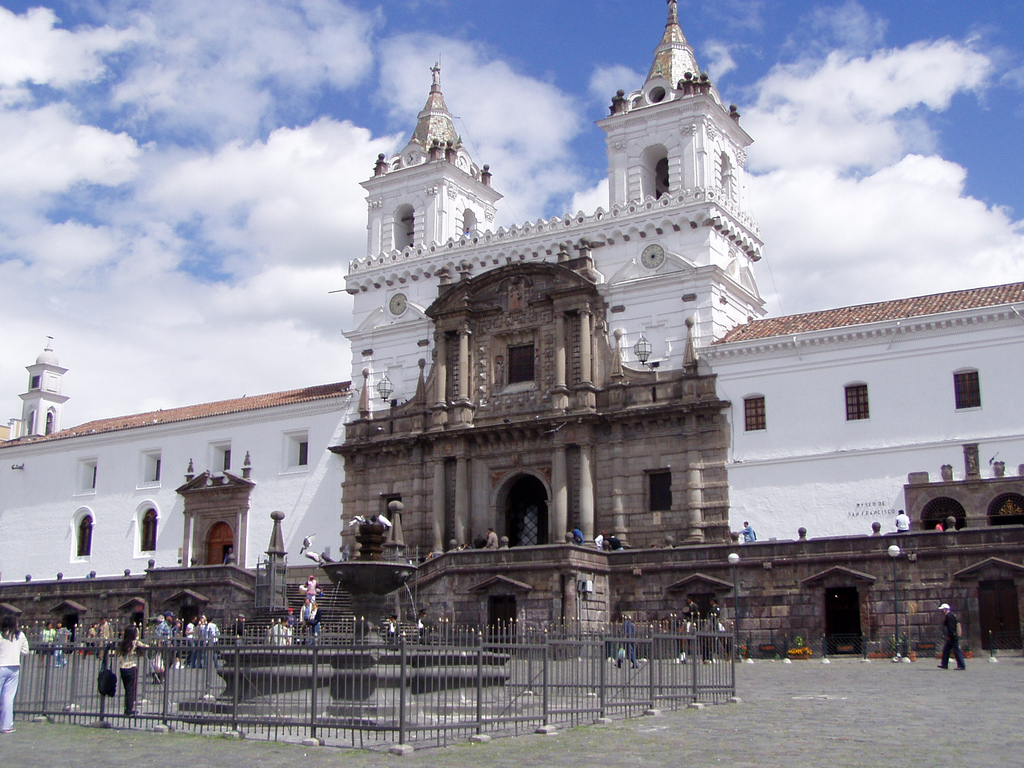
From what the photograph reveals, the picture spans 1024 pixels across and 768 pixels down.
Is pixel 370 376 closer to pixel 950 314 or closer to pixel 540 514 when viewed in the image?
pixel 540 514

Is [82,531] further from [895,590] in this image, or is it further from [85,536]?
[895,590]

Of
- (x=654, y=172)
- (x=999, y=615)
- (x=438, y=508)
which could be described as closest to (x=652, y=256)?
(x=654, y=172)

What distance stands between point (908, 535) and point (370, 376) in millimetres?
21167

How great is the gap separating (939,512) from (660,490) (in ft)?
27.8

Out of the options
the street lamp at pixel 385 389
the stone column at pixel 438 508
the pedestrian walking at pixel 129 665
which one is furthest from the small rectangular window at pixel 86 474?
the pedestrian walking at pixel 129 665

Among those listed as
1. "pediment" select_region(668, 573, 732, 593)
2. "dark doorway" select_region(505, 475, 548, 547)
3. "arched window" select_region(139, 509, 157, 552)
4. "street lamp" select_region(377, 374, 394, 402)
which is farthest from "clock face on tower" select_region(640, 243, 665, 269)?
"arched window" select_region(139, 509, 157, 552)

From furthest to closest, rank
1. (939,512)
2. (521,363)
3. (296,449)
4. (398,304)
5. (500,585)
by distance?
1. (296,449)
2. (398,304)
3. (521,363)
4. (500,585)
5. (939,512)

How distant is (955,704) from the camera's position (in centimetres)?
1703

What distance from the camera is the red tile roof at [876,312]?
32656 mm

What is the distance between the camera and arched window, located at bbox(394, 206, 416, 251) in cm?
4556

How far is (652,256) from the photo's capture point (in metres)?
38.2

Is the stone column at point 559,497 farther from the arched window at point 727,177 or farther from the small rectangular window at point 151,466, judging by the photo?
the small rectangular window at point 151,466

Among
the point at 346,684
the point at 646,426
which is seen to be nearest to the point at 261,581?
the point at 646,426

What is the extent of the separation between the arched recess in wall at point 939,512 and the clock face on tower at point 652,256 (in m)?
11.8
